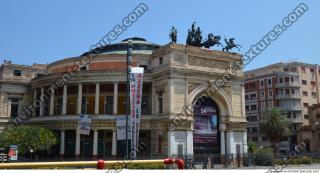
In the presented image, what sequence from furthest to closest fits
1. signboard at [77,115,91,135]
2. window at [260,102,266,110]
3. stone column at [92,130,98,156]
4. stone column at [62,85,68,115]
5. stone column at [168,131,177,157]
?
window at [260,102,266,110] → stone column at [62,85,68,115] → stone column at [92,130,98,156] → stone column at [168,131,177,157] → signboard at [77,115,91,135]

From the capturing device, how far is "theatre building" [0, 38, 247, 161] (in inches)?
1757

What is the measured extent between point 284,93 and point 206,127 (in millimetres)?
39653

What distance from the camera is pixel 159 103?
153 feet

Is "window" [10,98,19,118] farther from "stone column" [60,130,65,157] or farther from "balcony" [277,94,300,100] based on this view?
"balcony" [277,94,300,100]

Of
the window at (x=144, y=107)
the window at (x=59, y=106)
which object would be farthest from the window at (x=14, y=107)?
the window at (x=144, y=107)

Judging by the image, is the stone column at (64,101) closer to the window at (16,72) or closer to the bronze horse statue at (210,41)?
the window at (16,72)

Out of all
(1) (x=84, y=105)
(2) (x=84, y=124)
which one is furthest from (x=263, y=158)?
(1) (x=84, y=105)

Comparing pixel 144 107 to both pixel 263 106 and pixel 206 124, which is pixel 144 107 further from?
pixel 263 106

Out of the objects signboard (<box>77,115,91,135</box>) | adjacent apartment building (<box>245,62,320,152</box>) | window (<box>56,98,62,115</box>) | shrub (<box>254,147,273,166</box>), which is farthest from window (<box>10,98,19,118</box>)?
adjacent apartment building (<box>245,62,320,152</box>)

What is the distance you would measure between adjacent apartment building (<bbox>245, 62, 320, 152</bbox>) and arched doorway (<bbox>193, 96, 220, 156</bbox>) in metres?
36.7

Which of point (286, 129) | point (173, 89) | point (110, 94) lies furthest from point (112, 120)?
point (286, 129)

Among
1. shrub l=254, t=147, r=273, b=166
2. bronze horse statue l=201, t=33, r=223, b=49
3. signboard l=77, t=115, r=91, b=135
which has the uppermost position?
bronze horse statue l=201, t=33, r=223, b=49

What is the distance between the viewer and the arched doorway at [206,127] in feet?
152

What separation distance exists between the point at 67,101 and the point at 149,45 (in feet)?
46.8
